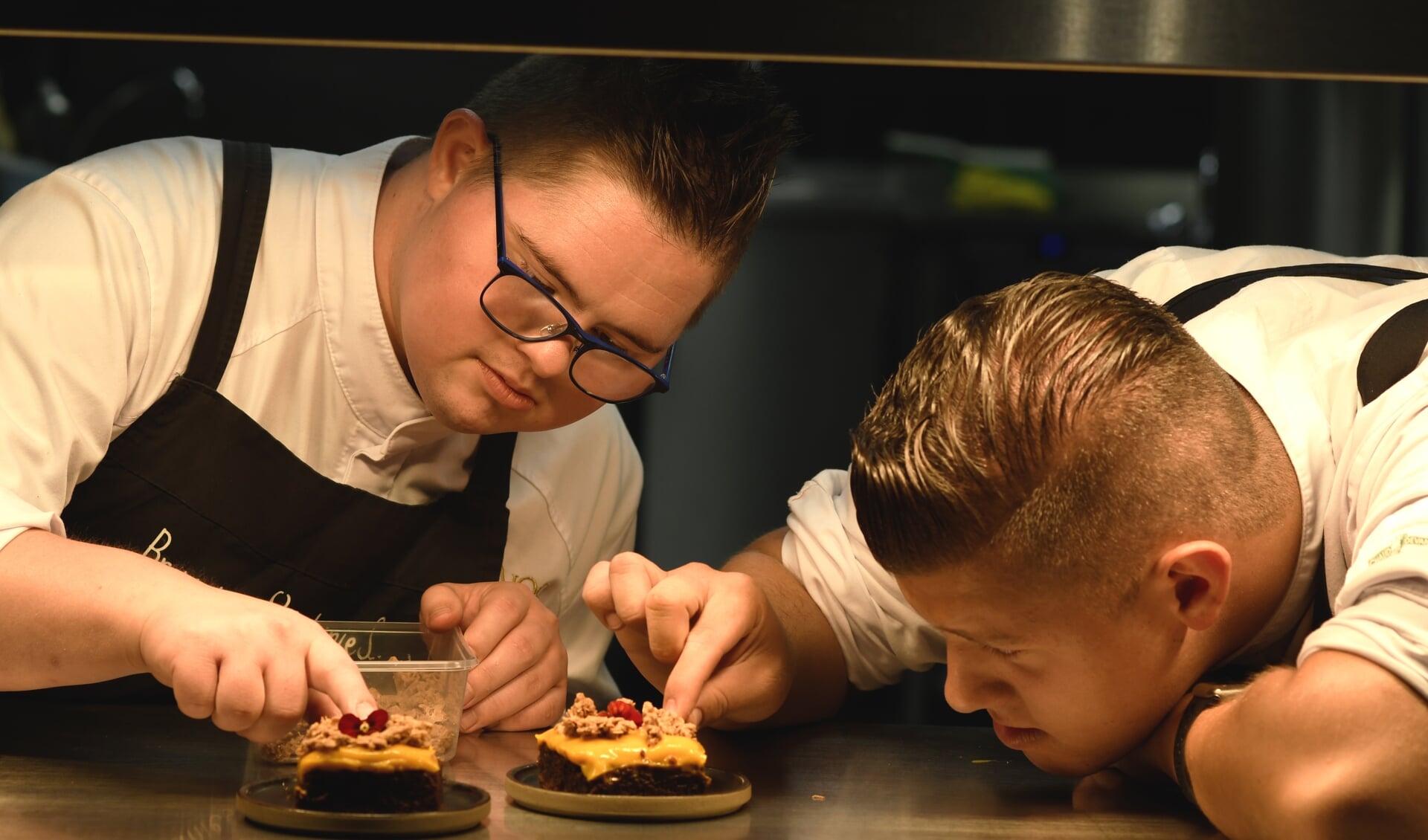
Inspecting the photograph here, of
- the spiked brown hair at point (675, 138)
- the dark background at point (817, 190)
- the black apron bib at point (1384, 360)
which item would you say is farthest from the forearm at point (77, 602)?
the dark background at point (817, 190)

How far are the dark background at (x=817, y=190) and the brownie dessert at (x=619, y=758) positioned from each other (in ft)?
7.06

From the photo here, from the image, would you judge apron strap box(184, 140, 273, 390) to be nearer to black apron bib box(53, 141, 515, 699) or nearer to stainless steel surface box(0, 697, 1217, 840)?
black apron bib box(53, 141, 515, 699)

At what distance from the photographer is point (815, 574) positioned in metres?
1.54

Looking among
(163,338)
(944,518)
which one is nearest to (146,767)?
(163,338)

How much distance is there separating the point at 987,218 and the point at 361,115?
154 cm

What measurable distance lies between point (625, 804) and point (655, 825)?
2cm

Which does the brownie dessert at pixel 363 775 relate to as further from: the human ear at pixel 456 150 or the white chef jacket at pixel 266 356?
the human ear at pixel 456 150

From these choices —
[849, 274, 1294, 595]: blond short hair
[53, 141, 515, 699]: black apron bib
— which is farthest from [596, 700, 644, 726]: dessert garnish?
[53, 141, 515, 699]: black apron bib

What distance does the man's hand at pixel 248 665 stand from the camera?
99 cm

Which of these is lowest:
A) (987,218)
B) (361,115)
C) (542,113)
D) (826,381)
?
(826,381)

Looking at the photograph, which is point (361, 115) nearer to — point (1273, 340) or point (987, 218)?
point (987, 218)

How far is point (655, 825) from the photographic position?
981mm

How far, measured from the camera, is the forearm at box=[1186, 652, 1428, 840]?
882 millimetres

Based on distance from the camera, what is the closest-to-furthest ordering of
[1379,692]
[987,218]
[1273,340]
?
[1379,692]
[1273,340]
[987,218]
